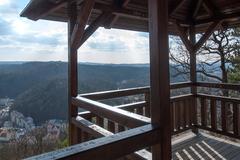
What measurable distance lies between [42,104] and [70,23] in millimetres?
6073

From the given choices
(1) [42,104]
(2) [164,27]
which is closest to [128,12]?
(2) [164,27]

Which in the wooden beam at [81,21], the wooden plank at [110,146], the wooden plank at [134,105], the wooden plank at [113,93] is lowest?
the wooden plank at [134,105]

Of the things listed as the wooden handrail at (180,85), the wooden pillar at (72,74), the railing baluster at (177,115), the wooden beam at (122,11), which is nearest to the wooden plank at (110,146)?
the wooden pillar at (72,74)

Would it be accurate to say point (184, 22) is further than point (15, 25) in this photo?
No

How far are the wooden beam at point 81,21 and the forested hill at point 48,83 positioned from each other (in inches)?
153

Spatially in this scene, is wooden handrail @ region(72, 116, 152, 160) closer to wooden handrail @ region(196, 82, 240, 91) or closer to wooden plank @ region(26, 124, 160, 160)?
wooden plank @ region(26, 124, 160, 160)

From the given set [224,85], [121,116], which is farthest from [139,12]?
[121,116]

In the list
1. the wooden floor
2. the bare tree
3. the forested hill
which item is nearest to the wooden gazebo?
the wooden floor

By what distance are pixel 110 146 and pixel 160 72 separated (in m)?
0.60

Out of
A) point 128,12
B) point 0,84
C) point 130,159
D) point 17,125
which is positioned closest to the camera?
point 130,159

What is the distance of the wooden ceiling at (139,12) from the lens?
135 inches

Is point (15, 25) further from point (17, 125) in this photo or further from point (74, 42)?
point (74, 42)

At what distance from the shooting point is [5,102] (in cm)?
841

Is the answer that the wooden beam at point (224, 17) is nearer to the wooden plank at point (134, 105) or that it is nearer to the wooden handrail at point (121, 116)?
the wooden plank at point (134, 105)
